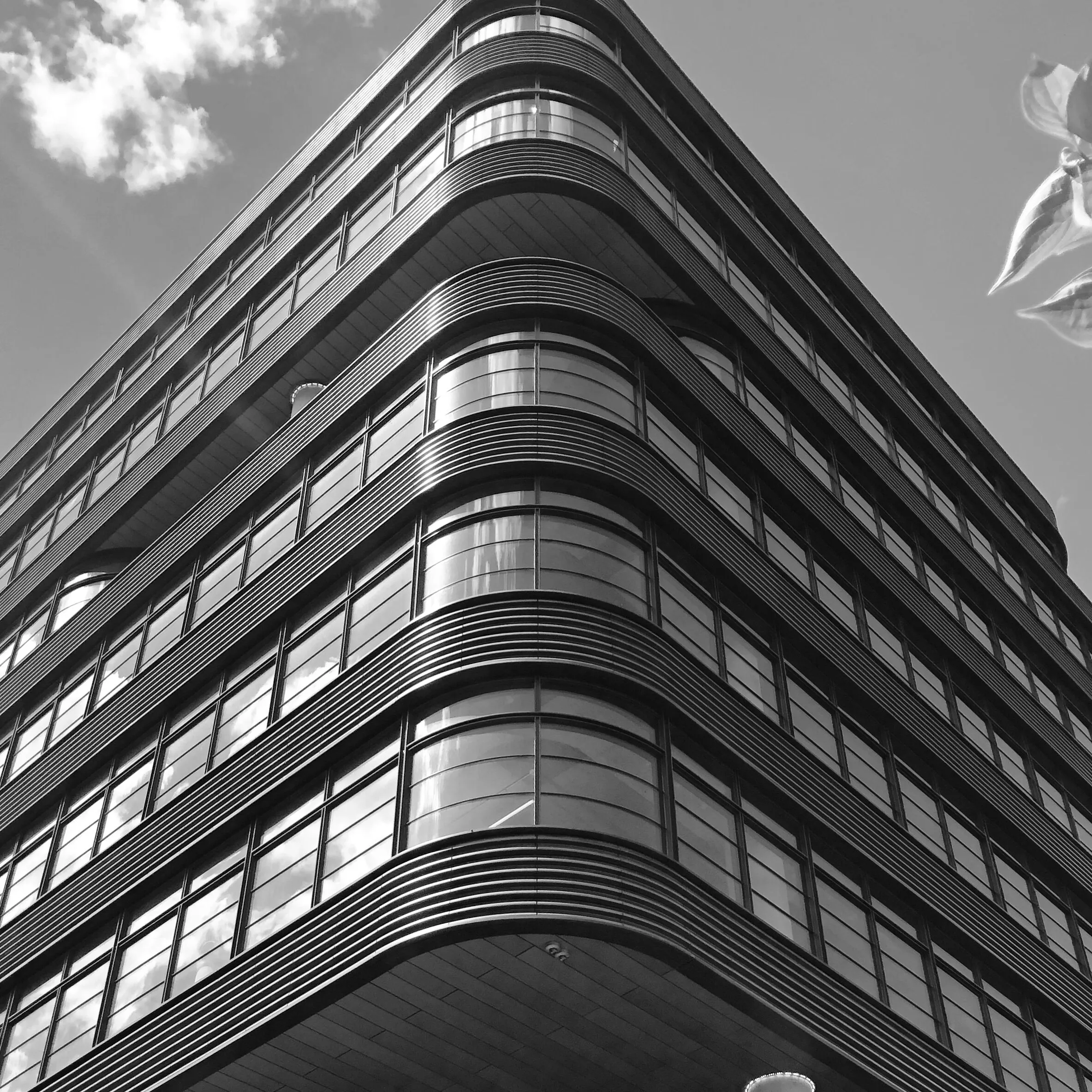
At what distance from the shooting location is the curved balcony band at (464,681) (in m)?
16.8

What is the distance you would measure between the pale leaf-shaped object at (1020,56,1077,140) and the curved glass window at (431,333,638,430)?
1815 cm

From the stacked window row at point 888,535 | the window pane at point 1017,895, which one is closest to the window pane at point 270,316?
the stacked window row at point 888,535

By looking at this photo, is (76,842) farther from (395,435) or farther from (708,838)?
(708,838)

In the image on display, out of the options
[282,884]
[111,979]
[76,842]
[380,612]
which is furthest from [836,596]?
[76,842]

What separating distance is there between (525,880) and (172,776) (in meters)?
9.57

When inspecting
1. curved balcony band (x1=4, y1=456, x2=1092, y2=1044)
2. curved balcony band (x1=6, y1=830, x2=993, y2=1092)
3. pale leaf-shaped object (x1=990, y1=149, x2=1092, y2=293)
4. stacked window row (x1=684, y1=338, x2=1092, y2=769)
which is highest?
stacked window row (x1=684, y1=338, x2=1092, y2=769)

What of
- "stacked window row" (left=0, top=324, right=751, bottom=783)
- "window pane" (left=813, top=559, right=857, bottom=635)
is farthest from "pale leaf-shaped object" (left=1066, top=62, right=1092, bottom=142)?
"window pane" (left=813, top=559, right=857, bottom=635)

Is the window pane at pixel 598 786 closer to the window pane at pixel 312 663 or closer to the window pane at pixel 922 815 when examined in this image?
the window pane at pixel 312 663

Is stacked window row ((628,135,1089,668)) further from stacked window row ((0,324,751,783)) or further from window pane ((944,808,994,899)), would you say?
window pane ((944,808,994,899))

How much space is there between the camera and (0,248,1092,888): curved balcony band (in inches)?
854

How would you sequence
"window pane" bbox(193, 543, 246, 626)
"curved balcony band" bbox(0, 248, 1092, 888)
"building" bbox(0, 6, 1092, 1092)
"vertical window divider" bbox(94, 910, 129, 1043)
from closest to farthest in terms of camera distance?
"building" bbox(0, 6, 1092, 1092) < "vertical window divider" bbox(94, 910, 129, 1043) < "curved balcony band" bbox(0, 248, 1092, 888) < "window pane" bbox(193, 543, 246, 626)

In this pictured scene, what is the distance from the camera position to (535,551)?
18000mm

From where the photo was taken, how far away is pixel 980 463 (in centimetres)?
3684

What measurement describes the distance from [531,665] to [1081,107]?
14732 millimetres
